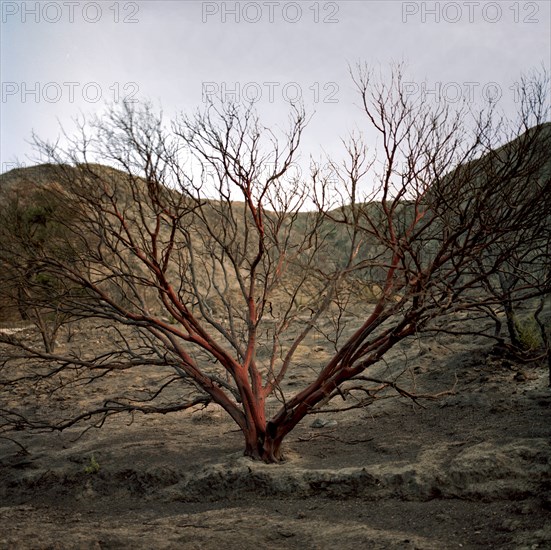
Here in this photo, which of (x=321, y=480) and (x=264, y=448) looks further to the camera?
(x=264, y=448)

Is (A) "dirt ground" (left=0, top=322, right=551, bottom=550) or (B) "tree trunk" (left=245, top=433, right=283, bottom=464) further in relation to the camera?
(B) "tree trunk" (left=245, top=433, right=283, bottom=464)

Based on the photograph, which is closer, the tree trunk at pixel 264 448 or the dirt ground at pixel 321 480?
the dirt ground at pixel 321 480

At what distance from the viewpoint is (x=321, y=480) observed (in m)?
5.76

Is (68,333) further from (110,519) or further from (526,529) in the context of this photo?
(526,529)

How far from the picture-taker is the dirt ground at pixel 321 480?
4578mm

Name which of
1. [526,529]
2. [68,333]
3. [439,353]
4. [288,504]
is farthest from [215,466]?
[68,333]

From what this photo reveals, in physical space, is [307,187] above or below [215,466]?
above

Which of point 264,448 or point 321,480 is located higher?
point 264,448

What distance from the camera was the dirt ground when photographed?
4.58m

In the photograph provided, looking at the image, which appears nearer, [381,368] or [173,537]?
[173,537]

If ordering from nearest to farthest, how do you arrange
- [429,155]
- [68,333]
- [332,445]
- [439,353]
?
[429,155], [332,445], [439,353], [68,333]

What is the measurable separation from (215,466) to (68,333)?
10124mm

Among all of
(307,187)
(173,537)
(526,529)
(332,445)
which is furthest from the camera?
(307,187)

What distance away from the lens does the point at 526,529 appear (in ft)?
14.1
